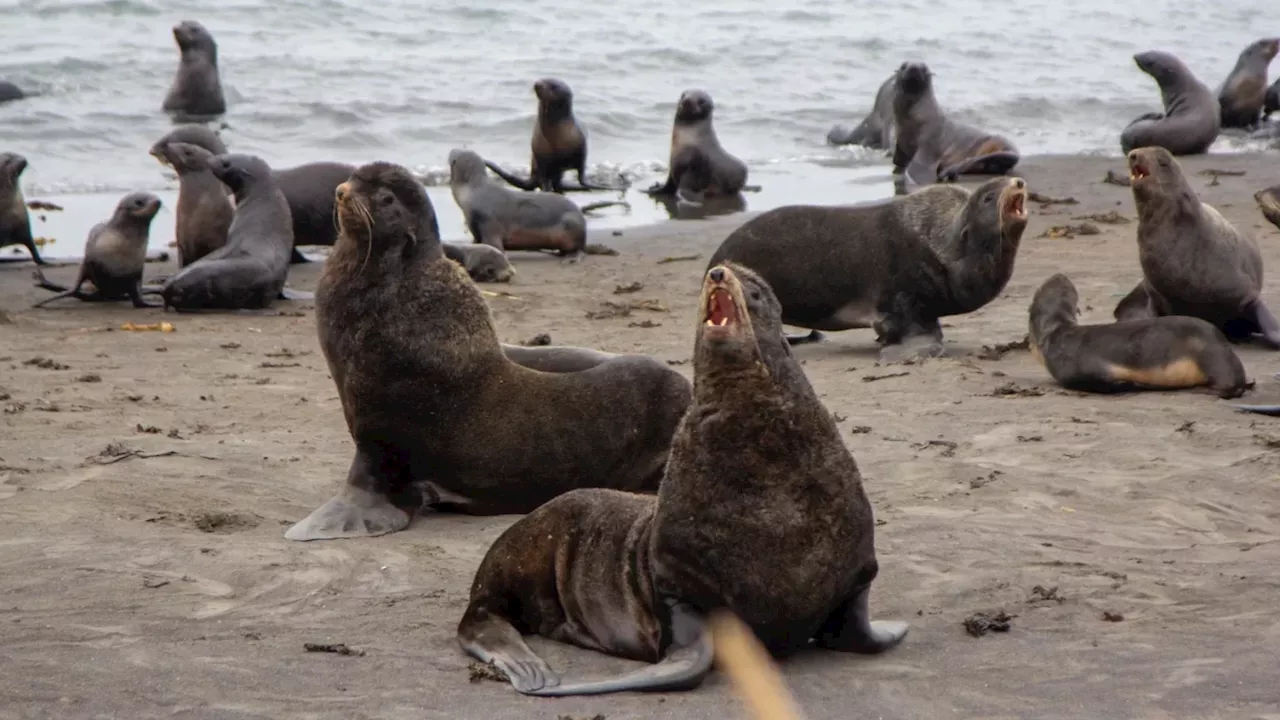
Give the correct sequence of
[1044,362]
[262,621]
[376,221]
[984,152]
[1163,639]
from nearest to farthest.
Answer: [1163,639]
[262,621]
[376,221]
[1044,362]
[984,152]

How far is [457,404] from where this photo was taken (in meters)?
5.95

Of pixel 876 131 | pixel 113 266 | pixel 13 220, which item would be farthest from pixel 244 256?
pixel 876 131

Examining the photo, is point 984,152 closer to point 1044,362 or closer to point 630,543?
point 1044,362

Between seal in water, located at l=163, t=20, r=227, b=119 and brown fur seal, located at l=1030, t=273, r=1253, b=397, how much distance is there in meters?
14.3

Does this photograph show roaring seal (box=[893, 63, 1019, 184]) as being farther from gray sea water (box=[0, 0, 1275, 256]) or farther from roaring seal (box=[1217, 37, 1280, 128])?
roaring seal (box=[1217, 37, 1280, 128])

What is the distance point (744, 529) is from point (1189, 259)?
5088 millimetres

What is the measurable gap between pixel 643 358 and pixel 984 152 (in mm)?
10709

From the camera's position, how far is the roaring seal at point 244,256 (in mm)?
10414

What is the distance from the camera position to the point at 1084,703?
3746mm

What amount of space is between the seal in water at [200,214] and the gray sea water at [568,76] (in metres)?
1.42

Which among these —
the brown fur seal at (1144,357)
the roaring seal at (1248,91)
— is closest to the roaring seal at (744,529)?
the brown fur seal at (1144,357)

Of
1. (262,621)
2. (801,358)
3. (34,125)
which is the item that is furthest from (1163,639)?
(34,125)

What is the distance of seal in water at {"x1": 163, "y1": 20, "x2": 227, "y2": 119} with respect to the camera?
20141 millimetres

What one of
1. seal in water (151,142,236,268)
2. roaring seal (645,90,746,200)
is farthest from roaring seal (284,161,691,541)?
roaring seal (645,90,746,200)
